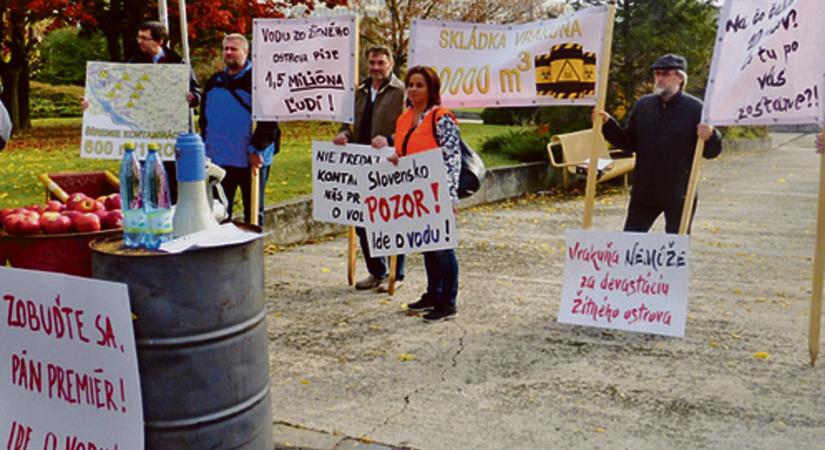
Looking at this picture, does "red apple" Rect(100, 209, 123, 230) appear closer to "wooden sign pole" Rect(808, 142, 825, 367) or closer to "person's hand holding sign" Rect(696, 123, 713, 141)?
"person's hand holding sign" Rect(696, 123, 713, 141)

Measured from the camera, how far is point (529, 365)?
Answer: 5.27 metres

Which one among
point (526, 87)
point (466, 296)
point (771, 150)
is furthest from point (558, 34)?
point (771, 150)

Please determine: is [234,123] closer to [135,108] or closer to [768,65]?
[135,108]

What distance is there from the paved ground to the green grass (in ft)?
11.2

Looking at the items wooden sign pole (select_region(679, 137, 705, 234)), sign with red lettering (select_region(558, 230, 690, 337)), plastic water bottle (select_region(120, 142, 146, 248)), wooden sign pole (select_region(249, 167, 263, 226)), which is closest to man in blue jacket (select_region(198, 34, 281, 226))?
wooden sign pole (select_region(249, 167, 263, 226))

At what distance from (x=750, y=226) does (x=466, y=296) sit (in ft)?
16.5

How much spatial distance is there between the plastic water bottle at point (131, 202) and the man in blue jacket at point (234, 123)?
3399mm

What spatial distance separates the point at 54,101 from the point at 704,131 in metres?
28.6

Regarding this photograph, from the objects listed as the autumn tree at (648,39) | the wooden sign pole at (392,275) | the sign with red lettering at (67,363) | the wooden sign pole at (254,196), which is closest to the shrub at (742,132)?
the autumn tree at (648,39)

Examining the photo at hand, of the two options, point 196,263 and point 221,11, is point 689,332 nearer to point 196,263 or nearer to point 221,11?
point 196,263

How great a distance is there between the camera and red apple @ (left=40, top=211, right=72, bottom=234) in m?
3.54

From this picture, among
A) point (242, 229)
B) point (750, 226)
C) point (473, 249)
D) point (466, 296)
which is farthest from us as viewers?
point (750, 226)

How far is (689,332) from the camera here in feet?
19.6

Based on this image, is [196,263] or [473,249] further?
[473,249]
